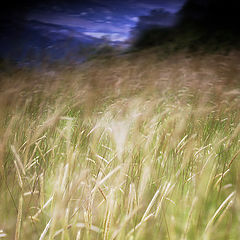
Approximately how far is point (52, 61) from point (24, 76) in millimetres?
317

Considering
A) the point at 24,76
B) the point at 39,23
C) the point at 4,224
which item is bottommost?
the point at 24,76

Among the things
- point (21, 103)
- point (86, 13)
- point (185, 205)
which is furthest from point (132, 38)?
point (185, 205)

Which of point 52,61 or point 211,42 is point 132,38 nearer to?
point 52,61

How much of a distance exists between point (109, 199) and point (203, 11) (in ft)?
17.2

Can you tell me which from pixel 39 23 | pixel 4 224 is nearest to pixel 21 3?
pixel 39 23

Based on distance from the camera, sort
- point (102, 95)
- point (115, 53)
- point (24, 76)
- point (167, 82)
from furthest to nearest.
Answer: point (115, 53) → point (24, 76) → point (167, 82) → point (102, 95)

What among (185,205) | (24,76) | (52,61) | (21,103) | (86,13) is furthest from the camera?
(86,13)

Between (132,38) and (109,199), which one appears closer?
(109,199)

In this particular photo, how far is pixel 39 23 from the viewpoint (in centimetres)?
279

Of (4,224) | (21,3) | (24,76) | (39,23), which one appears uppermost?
(21,3)

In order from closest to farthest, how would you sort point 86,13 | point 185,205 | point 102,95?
point 185,205, point 102,95, point 86,13

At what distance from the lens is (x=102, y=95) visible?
1.56 meters

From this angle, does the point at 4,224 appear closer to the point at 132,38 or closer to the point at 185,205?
the point at 185,205

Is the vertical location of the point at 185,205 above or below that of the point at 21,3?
below
